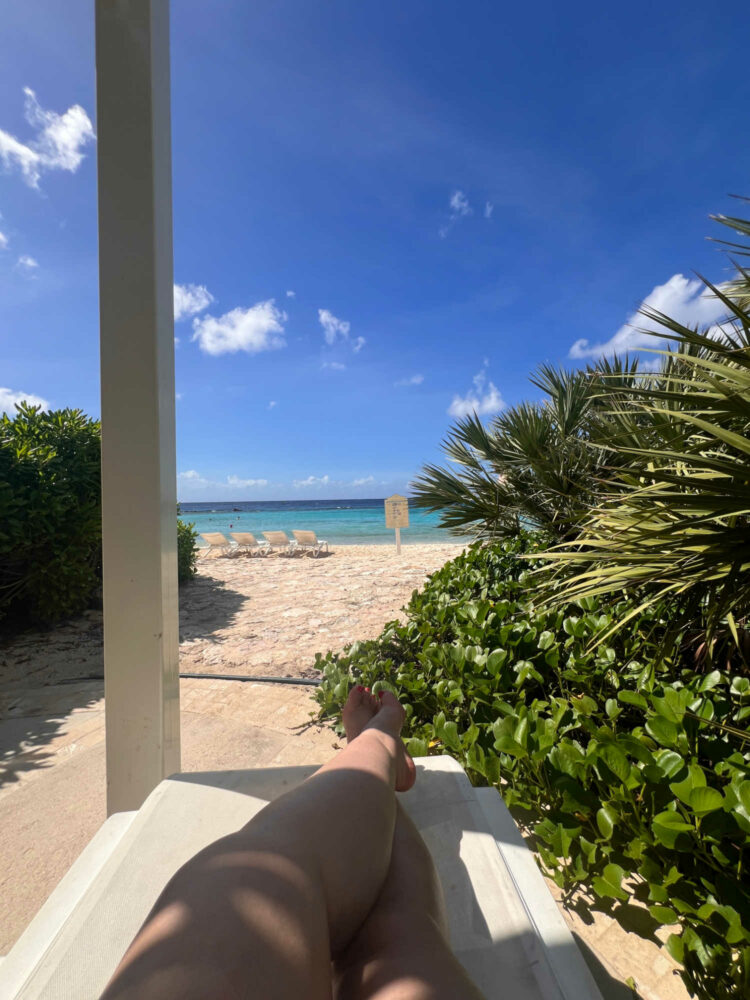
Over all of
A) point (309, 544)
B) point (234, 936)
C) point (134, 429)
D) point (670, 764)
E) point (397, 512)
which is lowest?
point (309, 544)

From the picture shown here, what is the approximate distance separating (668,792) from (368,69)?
607 centimetres

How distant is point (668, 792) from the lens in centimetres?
91

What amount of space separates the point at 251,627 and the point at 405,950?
4.02 meters

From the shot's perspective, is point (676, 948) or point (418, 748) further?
point (418, 748)

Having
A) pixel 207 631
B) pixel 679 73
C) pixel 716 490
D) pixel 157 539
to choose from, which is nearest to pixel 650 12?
pixel 679 73

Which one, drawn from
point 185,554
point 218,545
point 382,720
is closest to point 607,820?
point 382,720

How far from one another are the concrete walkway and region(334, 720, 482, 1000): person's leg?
1.89ft

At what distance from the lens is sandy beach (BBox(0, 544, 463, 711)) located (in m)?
3.21

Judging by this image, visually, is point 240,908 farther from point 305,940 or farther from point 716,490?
point 716,490

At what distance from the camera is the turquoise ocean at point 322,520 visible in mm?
19266

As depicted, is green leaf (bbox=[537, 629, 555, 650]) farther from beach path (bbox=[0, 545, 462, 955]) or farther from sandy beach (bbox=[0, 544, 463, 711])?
sandy beach (bbox=[0, 544, 463, 711])

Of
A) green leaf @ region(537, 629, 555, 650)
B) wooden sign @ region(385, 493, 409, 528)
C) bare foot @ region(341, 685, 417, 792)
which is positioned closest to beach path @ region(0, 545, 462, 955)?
bare foot @ region(341, 685, 417, 792)

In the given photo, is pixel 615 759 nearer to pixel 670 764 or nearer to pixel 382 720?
pixel 670 764

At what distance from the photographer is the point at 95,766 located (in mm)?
1978
